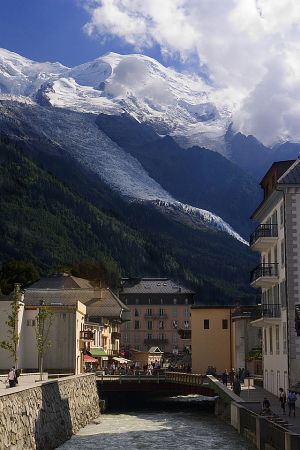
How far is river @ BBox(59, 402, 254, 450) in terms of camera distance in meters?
47.8

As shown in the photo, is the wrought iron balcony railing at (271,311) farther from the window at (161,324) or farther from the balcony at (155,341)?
the window at (161,324)

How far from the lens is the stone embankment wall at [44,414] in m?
35.4

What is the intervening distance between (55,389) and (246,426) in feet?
41.6

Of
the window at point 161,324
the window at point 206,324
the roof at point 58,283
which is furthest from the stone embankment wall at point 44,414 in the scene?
the window at point 161,324

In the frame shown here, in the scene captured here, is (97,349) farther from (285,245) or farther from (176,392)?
(285,245)

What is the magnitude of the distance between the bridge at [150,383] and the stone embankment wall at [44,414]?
1633 cm

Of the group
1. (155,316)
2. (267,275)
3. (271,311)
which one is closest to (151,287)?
(155,316)

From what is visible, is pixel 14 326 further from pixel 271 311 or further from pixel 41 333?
pixel 271 311

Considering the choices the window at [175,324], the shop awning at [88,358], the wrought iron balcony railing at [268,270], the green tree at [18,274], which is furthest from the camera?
the window at [175,324]

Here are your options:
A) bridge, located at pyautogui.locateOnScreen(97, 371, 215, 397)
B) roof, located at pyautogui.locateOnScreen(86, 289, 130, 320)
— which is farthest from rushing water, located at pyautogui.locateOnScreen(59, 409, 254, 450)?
roof, located at pyautogui.locateOnScreen(86, 289, 130, 320)

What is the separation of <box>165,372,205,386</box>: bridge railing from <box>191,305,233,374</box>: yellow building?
10827mm

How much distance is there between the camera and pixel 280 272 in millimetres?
57875

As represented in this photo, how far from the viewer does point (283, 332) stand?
56688 millimetres

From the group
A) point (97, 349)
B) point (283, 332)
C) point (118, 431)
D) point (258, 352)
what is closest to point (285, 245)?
point (283, 332)
